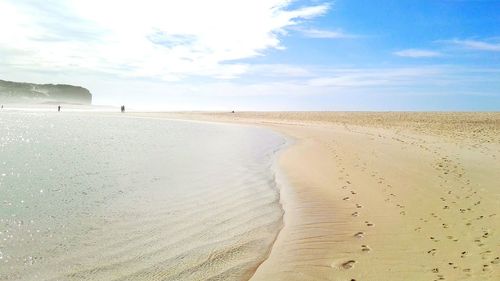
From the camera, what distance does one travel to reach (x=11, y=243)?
6.57 metres

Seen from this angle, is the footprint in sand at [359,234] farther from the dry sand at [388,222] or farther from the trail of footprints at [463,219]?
the trail of footprints at [463,219]

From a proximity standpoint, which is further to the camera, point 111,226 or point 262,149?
point 262,149

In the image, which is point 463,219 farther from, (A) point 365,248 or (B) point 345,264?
(B) point 345,264

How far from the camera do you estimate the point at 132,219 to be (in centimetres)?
835

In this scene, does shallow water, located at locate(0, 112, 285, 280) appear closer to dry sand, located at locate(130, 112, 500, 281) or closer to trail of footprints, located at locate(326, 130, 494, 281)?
dry sand, located at locate(130, 112, 500, 281)

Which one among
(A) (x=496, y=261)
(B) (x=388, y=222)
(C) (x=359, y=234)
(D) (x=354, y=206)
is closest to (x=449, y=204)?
(D) (x=354, y=206)

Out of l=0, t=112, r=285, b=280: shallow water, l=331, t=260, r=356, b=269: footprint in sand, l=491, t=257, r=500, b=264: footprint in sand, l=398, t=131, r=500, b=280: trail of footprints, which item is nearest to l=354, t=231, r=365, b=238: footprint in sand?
l=398, t=131, r=500, b=280: trail of footprints

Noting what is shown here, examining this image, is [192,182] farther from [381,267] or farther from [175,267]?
[381,267]

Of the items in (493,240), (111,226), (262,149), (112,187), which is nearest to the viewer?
(493,240)

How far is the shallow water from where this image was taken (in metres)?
5.89

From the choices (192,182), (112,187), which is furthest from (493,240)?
(112,187)

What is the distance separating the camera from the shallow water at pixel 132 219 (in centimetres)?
589

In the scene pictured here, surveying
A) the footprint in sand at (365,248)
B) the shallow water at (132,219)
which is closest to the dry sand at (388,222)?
the footprint in sand at (365,248)

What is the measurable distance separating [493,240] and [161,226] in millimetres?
6871
